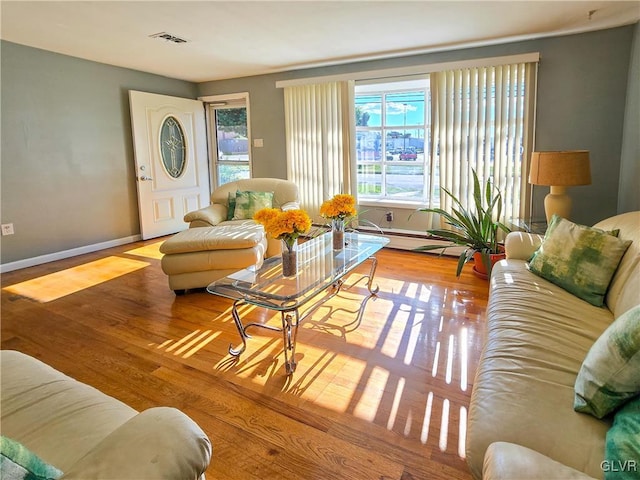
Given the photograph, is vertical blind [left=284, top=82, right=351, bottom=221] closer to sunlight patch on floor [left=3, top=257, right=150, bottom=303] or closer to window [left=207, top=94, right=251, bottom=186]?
window [left=207, top=94, right=251, bottom=186]

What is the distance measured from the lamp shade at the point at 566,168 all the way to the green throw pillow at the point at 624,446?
244 cm

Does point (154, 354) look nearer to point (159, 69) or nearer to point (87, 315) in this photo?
point (87, 315)

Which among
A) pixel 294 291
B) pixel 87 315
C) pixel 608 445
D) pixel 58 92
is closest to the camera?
pixel 608 445

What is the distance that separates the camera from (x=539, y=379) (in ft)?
4.49

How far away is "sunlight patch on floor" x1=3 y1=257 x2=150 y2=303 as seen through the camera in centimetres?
360

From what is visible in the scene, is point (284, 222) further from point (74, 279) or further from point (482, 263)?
point (74, 279)

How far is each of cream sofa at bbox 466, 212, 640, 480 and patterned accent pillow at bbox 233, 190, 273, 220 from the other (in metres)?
2.72

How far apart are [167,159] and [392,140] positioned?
3.24 m

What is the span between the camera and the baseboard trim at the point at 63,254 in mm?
4239

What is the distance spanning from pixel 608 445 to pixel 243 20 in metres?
3.57

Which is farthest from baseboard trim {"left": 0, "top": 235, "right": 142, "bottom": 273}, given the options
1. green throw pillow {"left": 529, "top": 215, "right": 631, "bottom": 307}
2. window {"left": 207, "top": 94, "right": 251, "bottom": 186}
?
green throw pillow {"left": 529, "top": 215, "right": 631, "bottom": 307}

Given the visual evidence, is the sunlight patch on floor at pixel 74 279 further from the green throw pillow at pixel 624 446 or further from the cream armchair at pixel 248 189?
the green throw pillow at pixel 624 446

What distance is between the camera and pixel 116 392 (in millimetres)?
2107

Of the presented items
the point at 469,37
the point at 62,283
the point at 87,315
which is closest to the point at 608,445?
the point at 87,315
